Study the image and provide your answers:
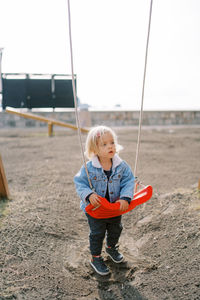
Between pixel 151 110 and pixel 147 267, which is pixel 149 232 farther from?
pixel 151 110

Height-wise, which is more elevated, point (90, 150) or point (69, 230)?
point (90, 150)

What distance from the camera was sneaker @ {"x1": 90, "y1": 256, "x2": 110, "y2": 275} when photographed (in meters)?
2.26

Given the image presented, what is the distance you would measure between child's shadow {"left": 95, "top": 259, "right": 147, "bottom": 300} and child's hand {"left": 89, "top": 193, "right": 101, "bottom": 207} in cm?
60

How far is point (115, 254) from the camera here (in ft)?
7.97

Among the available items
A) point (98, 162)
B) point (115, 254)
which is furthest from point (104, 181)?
point (115, 254)

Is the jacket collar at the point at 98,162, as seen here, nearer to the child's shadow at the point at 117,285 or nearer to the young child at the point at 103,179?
the young child at the point at 103,179

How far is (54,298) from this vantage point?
76.2 inches

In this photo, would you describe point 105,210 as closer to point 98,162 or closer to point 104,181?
point 104,181

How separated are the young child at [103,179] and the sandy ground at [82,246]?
0.77 feet

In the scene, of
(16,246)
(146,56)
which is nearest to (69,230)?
(16,246)

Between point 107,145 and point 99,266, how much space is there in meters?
0.91

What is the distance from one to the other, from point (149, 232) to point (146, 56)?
1.61 m

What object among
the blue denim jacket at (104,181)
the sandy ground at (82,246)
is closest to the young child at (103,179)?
the blue denim jacket at (104,181)

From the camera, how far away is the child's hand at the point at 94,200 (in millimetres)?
2066
